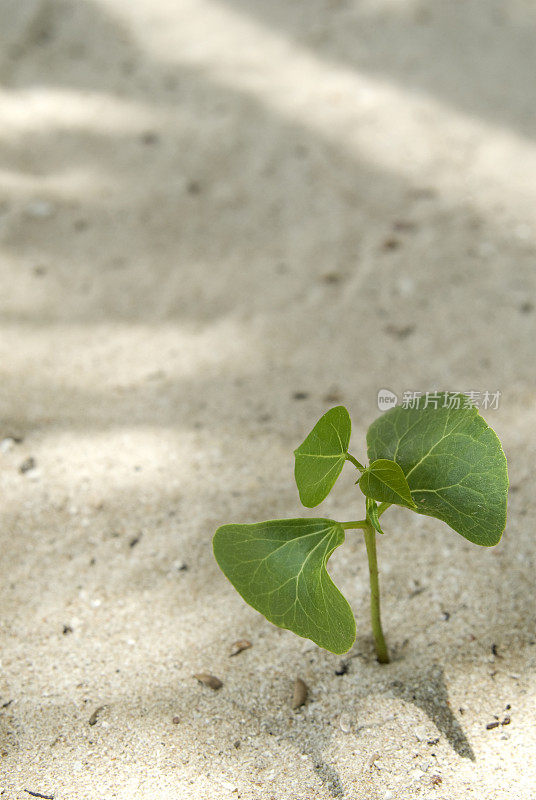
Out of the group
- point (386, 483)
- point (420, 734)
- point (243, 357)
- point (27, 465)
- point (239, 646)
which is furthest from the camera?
point (243, 357)

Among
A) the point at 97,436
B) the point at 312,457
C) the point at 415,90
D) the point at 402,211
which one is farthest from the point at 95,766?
the point at 415,90

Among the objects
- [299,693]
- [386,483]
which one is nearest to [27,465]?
[299,693]

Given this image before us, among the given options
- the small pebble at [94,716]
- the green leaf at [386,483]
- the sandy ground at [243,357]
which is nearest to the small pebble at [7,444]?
the sandy ground at [243,357]

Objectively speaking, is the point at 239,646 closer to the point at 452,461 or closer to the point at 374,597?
the point at 374,597

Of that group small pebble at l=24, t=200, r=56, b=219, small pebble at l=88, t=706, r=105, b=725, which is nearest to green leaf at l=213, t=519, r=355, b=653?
small pebble at l=88, t=706, r=105, b=725

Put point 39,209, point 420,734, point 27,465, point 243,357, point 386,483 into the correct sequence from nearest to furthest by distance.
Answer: point 386,483
point 420,734
point 27,465
point 243,357
point 39,209

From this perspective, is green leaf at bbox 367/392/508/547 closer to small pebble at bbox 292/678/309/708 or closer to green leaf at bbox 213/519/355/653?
green leaf at bbox 213/519/355/653
